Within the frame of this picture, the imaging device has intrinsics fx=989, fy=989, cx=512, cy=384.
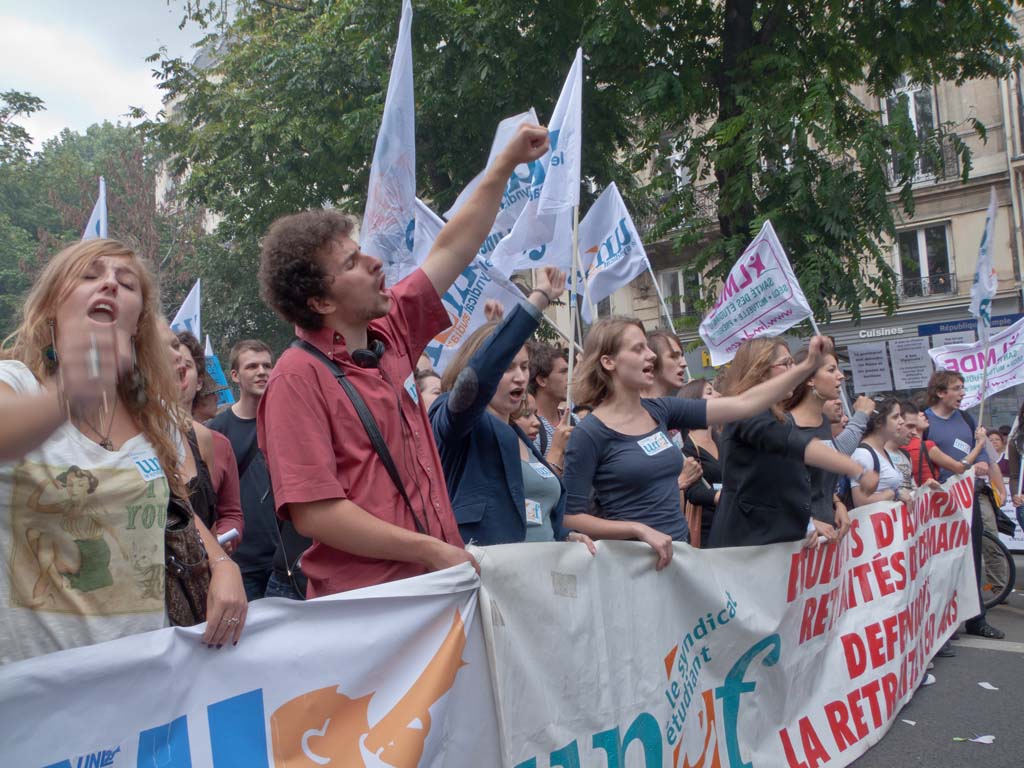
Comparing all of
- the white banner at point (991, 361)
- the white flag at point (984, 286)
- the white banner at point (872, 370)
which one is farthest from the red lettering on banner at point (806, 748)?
the white banner at point (872, 370)

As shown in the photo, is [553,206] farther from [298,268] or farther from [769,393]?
[298,268]

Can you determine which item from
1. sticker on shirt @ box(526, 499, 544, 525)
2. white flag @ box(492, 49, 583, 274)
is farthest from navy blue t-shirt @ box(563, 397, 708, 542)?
white flag @ box(492, 49, 583, 274)

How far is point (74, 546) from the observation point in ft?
6.35

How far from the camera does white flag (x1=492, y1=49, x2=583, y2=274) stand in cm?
641

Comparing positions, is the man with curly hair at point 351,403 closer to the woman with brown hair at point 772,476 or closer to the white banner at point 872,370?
the woman with brown hair at point 772,476

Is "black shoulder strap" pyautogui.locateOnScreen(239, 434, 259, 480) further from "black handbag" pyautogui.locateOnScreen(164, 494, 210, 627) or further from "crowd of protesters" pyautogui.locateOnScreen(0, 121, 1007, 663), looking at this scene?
"black handbag" pyautogui.locateOnScreen(164, 494, 210, 627)

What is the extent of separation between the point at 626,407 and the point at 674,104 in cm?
836

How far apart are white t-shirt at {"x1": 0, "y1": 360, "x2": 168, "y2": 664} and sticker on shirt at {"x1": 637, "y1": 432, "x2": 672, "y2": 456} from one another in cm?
210

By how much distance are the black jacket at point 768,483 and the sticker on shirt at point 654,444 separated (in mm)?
541

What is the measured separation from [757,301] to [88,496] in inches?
232

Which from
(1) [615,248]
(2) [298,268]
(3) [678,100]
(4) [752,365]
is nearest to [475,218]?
(2) [298,268]

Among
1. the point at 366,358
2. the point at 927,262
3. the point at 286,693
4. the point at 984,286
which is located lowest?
the point at 286,693

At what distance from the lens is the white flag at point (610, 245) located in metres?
8.04

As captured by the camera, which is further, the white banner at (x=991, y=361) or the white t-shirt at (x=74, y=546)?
the white banner at (x=991, y=361)
